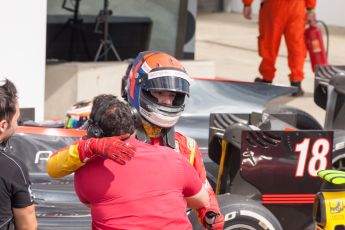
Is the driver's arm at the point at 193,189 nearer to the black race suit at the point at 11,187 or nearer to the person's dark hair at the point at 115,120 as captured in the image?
the person's dark hair at the point at 115,120

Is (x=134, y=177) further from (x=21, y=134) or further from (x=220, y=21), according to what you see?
(x=220, y=21)

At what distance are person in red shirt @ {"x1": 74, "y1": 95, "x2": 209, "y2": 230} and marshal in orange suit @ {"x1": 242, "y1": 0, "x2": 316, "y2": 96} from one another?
757 centimetres

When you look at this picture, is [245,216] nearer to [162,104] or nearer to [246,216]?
[246,216]

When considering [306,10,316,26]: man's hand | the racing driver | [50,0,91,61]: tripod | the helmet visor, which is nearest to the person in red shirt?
the racing driver

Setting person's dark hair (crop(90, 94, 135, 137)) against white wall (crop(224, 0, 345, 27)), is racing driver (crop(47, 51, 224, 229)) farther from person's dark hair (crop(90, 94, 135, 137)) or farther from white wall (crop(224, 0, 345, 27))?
white wall (crop(224, 0, 345, 27))

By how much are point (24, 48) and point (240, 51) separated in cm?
808

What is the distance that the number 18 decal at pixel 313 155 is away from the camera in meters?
5.61

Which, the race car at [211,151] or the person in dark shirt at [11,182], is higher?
the person in dark shirt at [11,182]

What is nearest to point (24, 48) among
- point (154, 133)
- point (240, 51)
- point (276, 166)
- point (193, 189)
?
point (276, 166)

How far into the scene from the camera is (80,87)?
951cm

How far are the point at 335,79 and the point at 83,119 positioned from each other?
1779 mm

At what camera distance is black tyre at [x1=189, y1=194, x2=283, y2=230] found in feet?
16.8

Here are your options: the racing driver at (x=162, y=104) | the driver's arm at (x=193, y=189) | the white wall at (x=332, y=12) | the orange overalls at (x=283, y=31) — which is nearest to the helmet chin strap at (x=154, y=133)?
the racing driver at (x=162, y=104)

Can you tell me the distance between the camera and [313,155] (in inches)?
222
